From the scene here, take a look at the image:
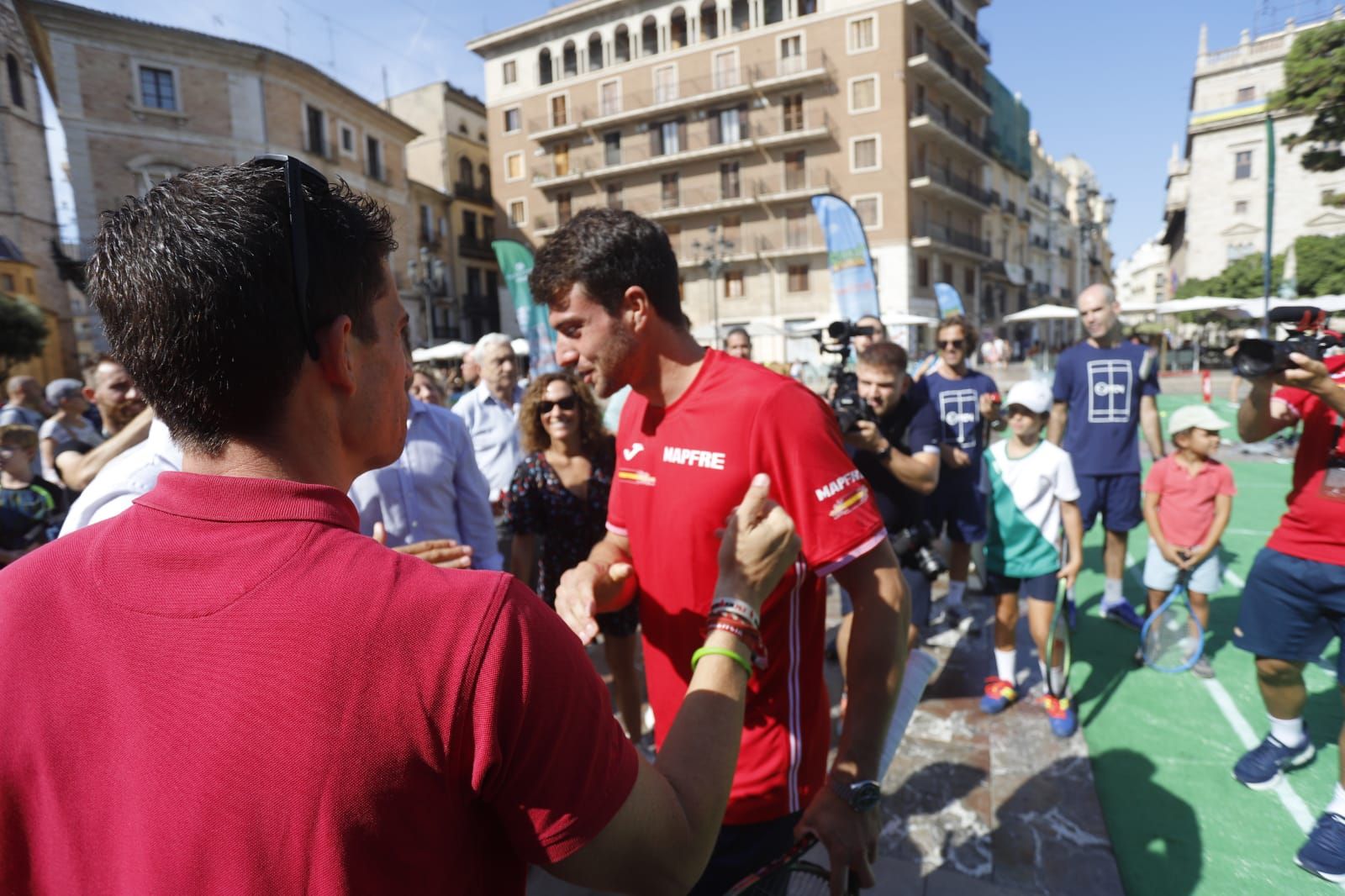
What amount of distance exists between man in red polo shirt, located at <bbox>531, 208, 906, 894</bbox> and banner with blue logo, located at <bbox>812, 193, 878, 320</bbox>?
10.3 meters

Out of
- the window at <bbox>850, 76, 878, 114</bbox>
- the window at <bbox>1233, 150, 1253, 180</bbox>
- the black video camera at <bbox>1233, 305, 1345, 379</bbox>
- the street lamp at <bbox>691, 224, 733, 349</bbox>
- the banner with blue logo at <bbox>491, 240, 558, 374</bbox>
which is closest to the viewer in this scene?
the black video camera at <bbox>1233, 305, 1345, 379</bbox>

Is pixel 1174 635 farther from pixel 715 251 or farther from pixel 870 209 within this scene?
pixel 715 251

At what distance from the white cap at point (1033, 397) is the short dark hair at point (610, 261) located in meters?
3.26

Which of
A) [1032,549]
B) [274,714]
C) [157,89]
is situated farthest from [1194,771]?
[157,89]

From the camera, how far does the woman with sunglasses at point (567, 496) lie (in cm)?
421

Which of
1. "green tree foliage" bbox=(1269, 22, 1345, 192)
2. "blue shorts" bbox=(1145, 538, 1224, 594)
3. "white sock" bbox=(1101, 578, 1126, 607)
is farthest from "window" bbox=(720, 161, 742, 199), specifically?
"blue shorts" bbox=(1145, 538, 1224, 594)

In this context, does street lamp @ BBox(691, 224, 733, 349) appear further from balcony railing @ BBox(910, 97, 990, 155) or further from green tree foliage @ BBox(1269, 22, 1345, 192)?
green tree foliage @ BBox(1269, 22, 1345, 192)

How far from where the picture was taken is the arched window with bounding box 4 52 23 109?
2.35 metres

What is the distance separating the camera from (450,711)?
772 millimetres

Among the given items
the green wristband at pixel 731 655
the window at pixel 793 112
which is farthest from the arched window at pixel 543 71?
the green wristband at pixel 731 655

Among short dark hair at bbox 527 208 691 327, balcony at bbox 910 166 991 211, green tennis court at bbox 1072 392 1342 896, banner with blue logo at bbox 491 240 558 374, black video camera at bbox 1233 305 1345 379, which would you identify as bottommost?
green tennis court at bbox 1072 392 1342 896

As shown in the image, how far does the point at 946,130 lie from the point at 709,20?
12.6 meters

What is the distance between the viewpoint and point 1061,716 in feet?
13.0

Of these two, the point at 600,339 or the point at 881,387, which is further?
the point at 881,387
